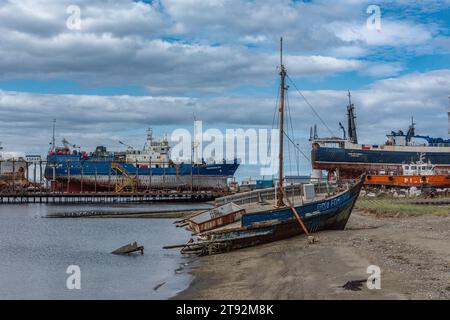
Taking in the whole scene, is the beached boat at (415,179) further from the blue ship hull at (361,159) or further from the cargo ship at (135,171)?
the cargo ship at (135,171)

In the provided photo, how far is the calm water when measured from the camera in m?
20.8

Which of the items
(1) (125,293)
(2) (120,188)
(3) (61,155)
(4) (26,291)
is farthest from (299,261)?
(3) (61,155)

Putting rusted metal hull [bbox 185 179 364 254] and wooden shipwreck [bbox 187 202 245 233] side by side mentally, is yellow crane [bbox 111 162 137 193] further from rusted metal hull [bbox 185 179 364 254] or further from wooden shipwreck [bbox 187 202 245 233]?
rusted metal hull [bbox 185 179 364 254]

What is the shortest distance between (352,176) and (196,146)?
34284 mm

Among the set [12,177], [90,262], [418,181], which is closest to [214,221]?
[90,262]

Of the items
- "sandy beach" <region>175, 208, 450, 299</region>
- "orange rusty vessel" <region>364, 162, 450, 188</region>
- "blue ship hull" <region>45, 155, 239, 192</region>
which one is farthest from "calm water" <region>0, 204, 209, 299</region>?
"blue ship hull" <region>45, 155, 239, 192</region>

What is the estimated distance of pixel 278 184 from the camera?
31625mm

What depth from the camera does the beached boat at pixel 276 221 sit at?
28031 millimetres

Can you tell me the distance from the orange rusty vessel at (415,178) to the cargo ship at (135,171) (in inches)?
1596

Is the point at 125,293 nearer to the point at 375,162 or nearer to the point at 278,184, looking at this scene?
the point at 278,184

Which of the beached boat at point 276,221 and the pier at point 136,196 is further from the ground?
the beached boat at point 276,221

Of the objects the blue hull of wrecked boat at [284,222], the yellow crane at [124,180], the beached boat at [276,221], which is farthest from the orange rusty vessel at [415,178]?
the yellow crane at [124,180]

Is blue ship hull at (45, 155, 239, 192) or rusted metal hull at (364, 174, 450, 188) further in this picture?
blue ship hull at (45, 155, 239, 192)

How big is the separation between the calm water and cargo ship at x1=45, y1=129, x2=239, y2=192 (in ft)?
185
